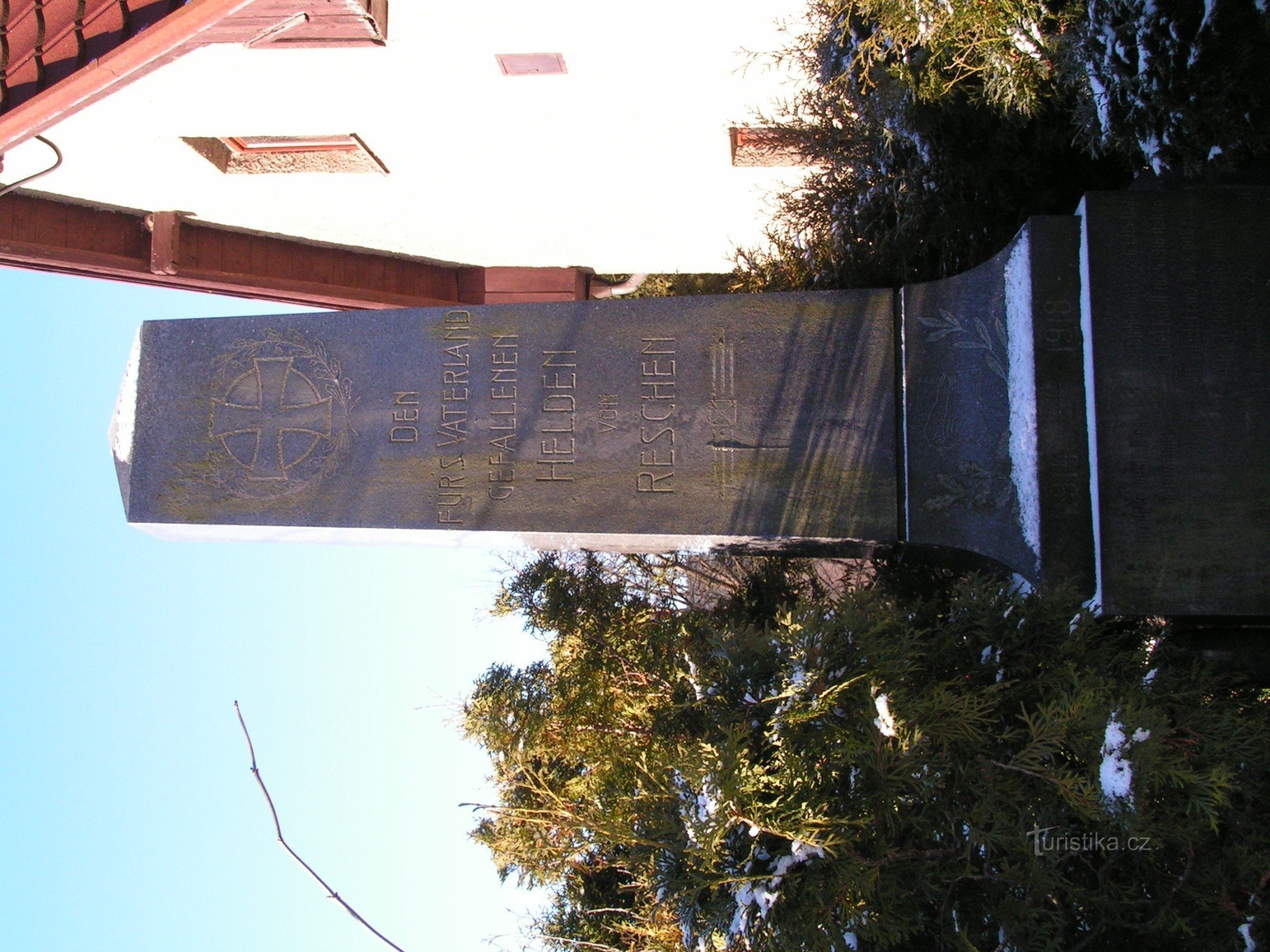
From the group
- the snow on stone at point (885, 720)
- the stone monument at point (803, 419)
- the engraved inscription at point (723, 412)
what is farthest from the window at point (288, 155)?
the snow on stone at point (885, 720)

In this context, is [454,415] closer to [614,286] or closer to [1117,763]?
[1117,763]

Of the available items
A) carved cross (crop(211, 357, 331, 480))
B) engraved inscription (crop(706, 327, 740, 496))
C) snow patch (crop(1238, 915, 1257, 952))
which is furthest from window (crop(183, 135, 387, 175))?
snow patch (crop(1238, 915, 1257, 952))

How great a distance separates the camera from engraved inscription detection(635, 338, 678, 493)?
4.61m

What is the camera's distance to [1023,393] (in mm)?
4219

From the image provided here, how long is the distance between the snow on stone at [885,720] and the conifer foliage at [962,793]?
0.01 meters

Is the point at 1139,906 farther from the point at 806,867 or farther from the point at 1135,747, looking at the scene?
the point at 806,867

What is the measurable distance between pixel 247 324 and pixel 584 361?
6.27ft

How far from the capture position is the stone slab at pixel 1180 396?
3895 mm

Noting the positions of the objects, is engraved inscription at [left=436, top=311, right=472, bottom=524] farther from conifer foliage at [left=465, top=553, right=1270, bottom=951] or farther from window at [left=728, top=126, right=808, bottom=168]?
window at [left=728, top=126, right=808, bottom=168]

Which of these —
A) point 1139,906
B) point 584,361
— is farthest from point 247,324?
point 1139,906

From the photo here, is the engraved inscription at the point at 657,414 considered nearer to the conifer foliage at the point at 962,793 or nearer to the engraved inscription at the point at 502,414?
the engraved inscription at the point at 502,414

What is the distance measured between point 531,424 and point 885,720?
7.39 feet

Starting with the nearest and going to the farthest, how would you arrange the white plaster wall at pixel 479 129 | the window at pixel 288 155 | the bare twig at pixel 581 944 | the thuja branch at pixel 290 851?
the thuja branch at pixel 290 851, the bare twig at pixel 581 944, the white plaster wall at pixel 479 129, the window at pixel 288 155

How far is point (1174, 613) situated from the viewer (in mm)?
3924
